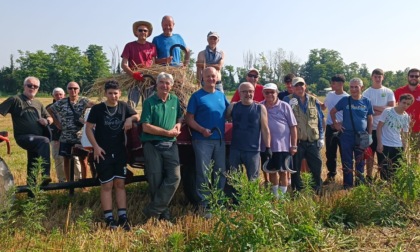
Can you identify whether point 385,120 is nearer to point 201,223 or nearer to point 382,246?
point 382,246

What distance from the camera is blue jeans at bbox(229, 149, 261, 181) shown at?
208 inches

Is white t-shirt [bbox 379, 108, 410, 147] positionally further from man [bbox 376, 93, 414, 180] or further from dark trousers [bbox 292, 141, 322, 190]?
dark trousers [bbox 292, 141, 322, 190]

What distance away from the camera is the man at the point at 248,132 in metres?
5.28

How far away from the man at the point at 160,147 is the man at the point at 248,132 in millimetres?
737

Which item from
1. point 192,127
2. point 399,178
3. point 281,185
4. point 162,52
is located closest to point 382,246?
point 399,178

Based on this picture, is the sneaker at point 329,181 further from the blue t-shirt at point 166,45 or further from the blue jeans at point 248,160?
the blue t-shirt at point 166,45

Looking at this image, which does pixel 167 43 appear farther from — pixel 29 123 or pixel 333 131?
pixel 333 131

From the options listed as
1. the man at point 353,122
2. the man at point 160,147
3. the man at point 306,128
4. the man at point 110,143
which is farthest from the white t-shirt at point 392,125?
the man at point 110,143

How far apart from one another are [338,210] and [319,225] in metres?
0.80

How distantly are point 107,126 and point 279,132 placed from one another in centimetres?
221

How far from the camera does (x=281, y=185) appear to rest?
5836mm

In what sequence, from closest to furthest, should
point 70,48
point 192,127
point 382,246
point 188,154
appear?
point 382,246 < point 192,127 < point 188,154 < point 70,48

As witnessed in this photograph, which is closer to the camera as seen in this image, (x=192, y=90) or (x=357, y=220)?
(x=357, y=220)

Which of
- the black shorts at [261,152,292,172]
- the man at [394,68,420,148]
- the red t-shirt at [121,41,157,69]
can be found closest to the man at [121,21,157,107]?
the red t-shirt at [121,41,157,69]
